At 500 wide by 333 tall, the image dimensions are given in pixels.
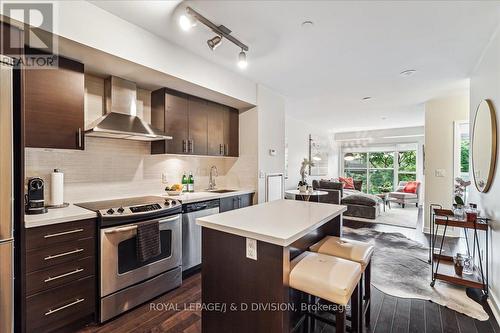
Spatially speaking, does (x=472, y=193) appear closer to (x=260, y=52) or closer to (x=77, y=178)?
(x=260, y=52)

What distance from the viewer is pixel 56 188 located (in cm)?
217

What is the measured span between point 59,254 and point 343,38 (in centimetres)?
313

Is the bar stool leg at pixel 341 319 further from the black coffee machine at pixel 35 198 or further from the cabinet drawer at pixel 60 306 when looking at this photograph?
the black coffee machine at pixel 35 198

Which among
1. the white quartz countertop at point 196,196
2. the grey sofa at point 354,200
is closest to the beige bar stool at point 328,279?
the white quartz countertop at point 196,196

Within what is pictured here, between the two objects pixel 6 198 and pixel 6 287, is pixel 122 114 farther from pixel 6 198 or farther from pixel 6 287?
pixel 6 287

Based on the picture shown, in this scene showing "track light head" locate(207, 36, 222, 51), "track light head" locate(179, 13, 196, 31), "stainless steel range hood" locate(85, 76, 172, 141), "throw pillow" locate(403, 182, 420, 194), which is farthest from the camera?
"throw pillow" locate(403, 182, 420, 194)

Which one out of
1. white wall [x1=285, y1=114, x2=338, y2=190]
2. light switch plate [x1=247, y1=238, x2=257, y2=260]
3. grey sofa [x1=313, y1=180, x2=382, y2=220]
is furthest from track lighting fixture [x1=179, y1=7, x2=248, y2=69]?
grey sofa [x1=313, y1=180, x2=382, y2=220]

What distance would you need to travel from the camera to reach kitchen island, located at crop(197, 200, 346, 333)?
1.38 meters

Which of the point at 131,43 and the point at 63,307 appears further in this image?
the point at 131,43

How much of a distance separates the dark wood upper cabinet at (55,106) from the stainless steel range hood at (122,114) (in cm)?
22

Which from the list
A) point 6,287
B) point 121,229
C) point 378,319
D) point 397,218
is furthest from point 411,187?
point 6,287

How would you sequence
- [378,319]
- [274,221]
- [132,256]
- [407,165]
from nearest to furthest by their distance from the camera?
[274,221] < [378,319] < [132,256] < [407,165]

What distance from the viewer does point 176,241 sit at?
2590 mm

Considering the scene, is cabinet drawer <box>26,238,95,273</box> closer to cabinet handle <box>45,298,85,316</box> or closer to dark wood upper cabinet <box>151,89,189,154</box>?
cabinet handle <box>45,298,85,316</box>
